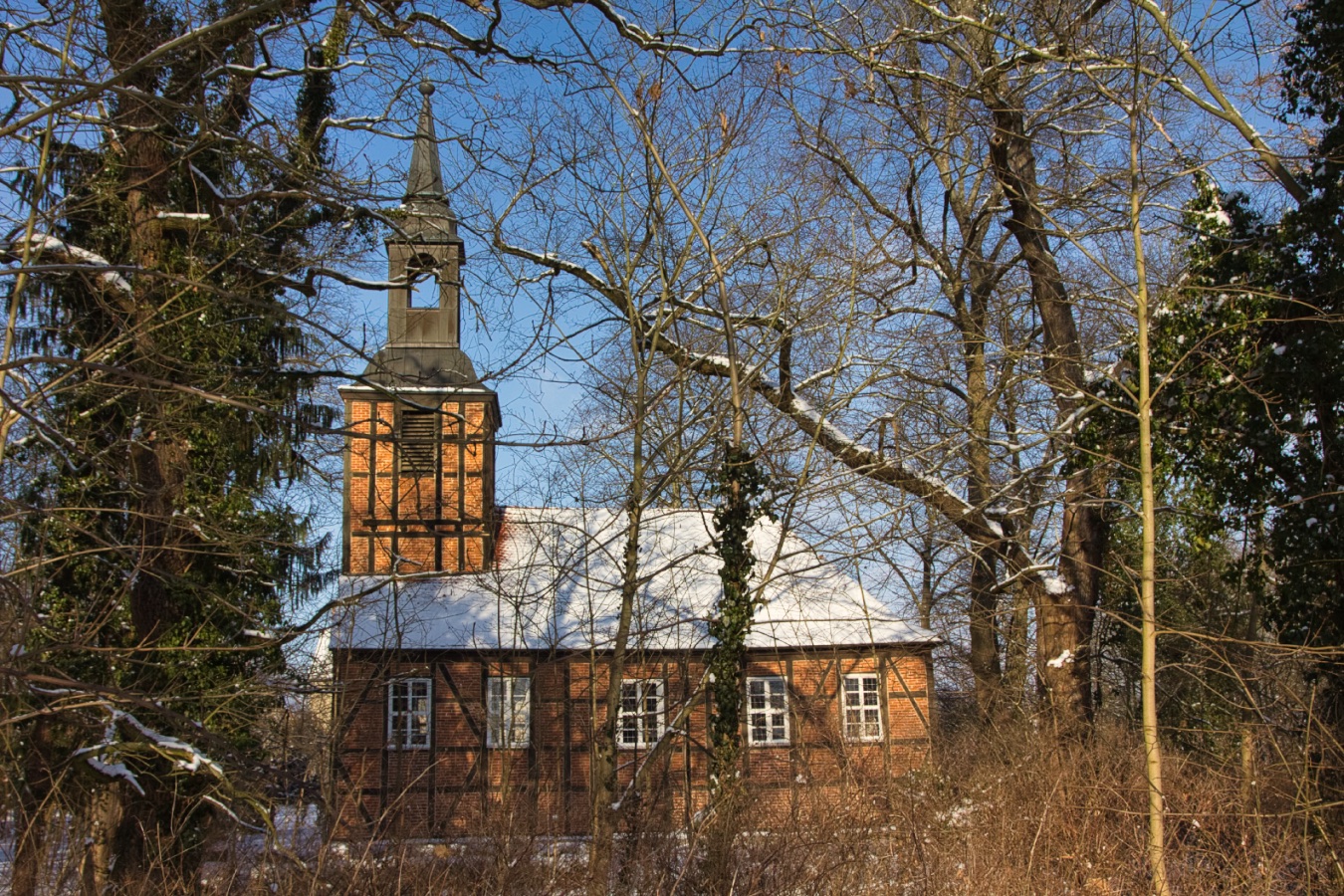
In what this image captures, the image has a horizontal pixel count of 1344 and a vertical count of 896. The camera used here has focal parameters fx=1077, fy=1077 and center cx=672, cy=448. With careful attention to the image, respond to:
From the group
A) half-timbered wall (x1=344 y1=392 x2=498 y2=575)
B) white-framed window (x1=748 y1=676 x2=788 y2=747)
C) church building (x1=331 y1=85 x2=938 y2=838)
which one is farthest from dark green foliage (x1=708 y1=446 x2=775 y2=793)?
half-timbered wall (x1=344 y1=392 x2=498 y2=575)

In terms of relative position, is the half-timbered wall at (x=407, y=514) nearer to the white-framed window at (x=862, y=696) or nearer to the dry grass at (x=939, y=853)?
the white-framed window at (x=862, y=696)

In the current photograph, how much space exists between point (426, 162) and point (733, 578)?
4.60m

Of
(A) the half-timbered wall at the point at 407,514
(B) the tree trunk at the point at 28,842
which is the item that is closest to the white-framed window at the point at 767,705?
(A) the half-timbered wall at the point at 407,514

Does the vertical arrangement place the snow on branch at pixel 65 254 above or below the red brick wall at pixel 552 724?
above

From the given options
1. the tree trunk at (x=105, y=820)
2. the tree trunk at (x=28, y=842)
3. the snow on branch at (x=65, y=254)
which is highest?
the snow on branch at (x=65, y=254)

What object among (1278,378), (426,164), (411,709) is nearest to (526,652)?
(411,709)

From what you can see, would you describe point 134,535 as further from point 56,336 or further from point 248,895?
point 248,895

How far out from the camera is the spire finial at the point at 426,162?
6151 millimetres

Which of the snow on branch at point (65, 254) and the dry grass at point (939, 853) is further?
the dry grass at point (939, 853)

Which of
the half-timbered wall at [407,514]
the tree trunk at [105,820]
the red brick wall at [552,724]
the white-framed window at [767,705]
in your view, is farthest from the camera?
the half-timbered wall at [407,514]

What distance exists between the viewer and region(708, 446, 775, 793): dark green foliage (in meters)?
9.94

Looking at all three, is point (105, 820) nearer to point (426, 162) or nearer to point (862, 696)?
point (426, 162)

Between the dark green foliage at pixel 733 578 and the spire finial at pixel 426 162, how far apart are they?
376cm

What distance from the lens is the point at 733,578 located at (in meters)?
10.1
